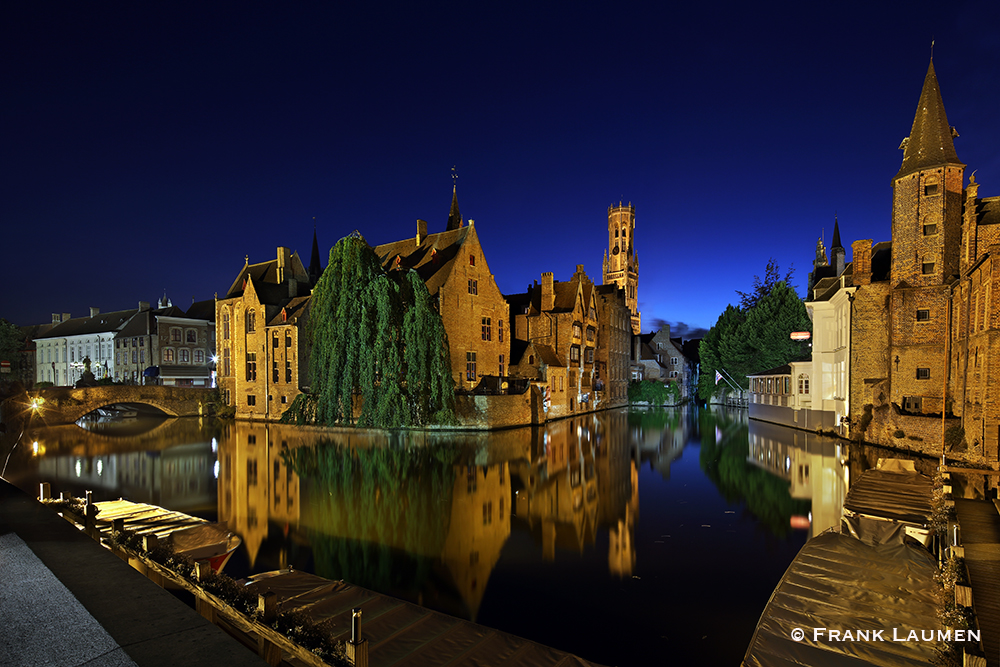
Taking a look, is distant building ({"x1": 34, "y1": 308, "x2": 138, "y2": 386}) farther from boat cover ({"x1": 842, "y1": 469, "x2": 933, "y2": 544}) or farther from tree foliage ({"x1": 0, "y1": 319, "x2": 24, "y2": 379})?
boat cover ({"x1": 842, "y1": 469, "x2": 933, "y2": 544})

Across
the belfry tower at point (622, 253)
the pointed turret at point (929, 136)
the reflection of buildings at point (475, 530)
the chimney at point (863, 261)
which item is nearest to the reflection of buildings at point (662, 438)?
the reflection of buildings at point (475, 530)

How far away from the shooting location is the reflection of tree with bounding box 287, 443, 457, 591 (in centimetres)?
1034

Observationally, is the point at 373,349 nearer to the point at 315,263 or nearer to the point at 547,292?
the point at 547,292

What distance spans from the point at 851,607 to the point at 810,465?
59.3 ft

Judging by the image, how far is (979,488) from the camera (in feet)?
55.0

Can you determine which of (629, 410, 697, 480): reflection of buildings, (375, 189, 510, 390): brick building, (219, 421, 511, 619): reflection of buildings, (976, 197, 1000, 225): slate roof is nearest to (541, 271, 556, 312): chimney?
(375, 189, 510, 390): brick building

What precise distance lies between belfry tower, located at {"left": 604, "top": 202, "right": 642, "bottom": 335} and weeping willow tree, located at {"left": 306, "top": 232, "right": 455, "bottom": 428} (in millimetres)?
79020

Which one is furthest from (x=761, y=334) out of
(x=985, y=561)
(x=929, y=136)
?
(x=985, y=561)

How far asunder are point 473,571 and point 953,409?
24.8m

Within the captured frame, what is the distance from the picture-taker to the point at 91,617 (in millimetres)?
3635

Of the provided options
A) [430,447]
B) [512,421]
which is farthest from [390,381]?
[512,421]

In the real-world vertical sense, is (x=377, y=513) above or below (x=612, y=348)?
below

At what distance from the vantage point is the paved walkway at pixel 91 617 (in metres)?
3.03

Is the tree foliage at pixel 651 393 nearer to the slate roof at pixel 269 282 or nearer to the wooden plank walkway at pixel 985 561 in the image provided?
the slate roof at pixel 269 282
